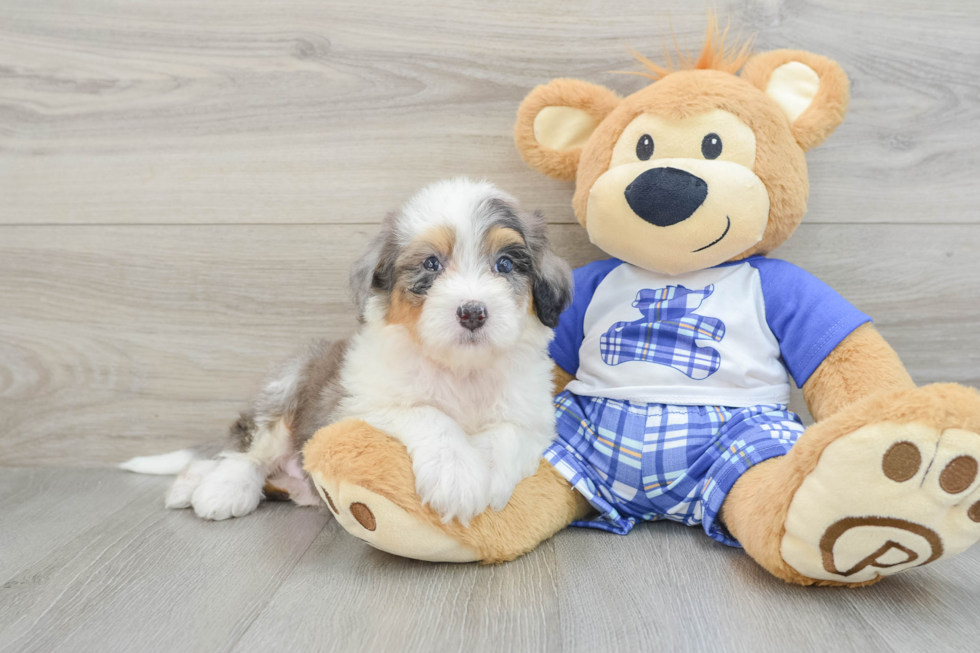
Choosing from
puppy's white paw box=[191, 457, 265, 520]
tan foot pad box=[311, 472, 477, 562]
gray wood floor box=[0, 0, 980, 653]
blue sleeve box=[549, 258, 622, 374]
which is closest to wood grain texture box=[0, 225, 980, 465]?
gray wood floor box=[0, 0, 980, 653]

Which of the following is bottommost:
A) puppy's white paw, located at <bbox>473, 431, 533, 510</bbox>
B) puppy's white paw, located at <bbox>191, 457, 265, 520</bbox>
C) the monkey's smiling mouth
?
puppy's white paw, located at <bbox>191, 457, 265, 520</bbox>

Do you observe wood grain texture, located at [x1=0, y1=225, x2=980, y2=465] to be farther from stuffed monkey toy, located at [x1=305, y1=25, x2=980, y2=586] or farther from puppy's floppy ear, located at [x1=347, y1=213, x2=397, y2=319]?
puppy's floppy ear, located at [x1=347, y1=213, x2=397, y2=319]

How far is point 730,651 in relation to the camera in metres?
1.14

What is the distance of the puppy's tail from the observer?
222 centimetres

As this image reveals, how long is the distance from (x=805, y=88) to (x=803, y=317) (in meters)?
0.63

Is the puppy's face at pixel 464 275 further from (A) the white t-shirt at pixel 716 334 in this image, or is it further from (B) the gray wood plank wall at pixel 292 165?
(B) the gray wood plank wall at pixel 292 165

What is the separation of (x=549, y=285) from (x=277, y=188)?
1.06 meters

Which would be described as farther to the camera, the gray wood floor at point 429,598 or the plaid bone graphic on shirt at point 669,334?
the plaid bone graphic on shirt at point 669,334

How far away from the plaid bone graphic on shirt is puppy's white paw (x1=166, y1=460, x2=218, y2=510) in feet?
4.01

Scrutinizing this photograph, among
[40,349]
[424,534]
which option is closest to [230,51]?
[40,349]

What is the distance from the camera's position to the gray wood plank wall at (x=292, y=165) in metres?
2.08

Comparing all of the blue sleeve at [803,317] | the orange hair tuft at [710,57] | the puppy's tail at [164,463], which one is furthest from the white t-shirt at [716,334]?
the puppy's tail at [164,463]

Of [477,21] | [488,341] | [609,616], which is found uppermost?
[477,21]

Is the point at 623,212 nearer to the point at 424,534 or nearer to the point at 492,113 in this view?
the point at 492,113
